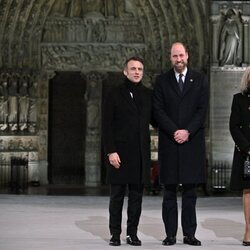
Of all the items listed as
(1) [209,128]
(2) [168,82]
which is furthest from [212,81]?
(2) [168,82]

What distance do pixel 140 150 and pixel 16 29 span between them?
13574 mm

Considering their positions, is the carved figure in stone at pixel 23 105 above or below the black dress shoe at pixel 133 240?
above

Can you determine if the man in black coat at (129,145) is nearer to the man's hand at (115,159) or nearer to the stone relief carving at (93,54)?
the man's hand at (115,159)

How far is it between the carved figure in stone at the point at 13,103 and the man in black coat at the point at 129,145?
1317 cm

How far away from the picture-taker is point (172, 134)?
7656 millimetres

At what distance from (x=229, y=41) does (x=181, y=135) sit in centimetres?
1215

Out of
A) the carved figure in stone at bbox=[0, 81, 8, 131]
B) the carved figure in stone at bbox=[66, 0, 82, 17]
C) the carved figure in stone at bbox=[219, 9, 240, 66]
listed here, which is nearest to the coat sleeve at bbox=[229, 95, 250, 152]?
the carved figure in stone at bbox=[219, 9, 240, 66]

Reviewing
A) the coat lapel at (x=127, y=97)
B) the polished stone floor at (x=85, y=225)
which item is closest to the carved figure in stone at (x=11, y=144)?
the polished stone floor at (x=85, y=225)

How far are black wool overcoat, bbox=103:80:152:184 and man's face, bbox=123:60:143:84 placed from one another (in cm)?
12

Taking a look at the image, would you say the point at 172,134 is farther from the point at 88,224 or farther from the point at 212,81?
the point at 212,81

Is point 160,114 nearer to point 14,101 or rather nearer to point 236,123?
point 236,123

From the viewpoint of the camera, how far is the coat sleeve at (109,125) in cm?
780

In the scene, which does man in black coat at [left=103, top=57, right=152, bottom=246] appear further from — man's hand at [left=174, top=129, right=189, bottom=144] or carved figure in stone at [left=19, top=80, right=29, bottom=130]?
carved figure in stone at [left=19, top=80, right=29, bottom=130]

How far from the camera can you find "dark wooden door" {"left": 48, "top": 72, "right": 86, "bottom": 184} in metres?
21.5
